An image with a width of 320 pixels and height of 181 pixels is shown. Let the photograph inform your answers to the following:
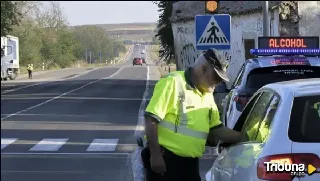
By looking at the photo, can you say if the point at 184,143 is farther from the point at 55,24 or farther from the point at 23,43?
the point at 23,43

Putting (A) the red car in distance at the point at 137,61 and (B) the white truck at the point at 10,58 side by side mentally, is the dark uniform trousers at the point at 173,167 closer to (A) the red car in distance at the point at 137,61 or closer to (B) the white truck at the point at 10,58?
(B) the white truck at the point at 10,58

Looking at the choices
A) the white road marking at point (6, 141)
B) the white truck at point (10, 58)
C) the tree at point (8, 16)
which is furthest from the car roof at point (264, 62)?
the white truck at point (10, 58)

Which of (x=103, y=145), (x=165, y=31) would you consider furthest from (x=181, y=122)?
(x=165, y=31)

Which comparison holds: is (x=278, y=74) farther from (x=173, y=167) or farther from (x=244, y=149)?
(x=244, y=149)

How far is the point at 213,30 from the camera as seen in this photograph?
50.3 feet

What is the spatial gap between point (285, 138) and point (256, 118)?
1.17 metres

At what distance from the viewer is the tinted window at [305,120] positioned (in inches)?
149

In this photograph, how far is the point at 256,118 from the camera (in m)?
4.94

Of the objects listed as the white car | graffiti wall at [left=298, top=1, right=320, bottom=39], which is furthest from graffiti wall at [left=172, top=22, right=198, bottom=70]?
the white car

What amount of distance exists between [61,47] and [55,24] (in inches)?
162

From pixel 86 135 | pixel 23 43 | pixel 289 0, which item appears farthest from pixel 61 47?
pixel 86 135

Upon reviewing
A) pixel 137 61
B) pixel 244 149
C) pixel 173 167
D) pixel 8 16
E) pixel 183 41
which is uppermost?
pixel 8 16

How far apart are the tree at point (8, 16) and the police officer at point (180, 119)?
35365mm

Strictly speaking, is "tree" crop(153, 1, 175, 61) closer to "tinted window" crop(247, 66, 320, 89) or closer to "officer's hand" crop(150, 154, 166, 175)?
"tinted window" crop(247, 66, 320, 89)
